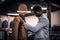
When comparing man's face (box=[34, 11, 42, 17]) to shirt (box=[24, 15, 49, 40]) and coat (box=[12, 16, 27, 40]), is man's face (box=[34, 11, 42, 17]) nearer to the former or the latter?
shirt (box=[24, 15, 49, 40])

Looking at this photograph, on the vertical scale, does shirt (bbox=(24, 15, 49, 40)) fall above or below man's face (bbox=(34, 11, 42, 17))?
below

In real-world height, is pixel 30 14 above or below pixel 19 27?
above

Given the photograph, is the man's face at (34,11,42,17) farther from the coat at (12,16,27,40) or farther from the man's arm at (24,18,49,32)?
the coat at (12,16,27,40)

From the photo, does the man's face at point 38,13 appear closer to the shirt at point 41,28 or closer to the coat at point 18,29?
the shirt at point 41,28

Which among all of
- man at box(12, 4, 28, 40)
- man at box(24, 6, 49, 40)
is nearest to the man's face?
man at box(24, 6, 49, 40)

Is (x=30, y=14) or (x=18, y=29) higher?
(x=30, y=14)

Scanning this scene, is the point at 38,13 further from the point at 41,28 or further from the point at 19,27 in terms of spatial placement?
the point at 19,27

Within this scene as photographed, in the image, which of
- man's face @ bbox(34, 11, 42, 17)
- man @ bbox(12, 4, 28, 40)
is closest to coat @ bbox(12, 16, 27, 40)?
man @ bbox(12, 4, 28, 40)

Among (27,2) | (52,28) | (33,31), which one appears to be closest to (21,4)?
(27,2)

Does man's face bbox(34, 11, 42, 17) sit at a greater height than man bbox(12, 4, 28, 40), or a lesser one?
greater

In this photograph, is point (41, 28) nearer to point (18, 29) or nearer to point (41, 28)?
point (41, 28)

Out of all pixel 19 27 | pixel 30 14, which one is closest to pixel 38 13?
pixel 30 14

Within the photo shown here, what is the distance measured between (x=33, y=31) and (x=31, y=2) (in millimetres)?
382

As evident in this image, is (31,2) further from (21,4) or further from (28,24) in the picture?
(28,24)
